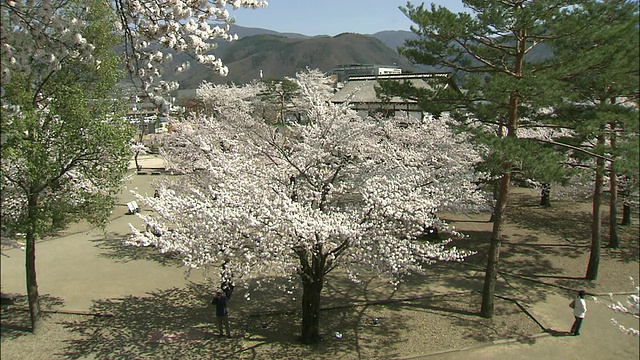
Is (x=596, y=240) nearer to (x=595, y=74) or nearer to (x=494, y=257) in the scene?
(x=494, y=257)

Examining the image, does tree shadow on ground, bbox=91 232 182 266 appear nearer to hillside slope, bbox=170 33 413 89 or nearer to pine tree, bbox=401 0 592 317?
pine tree, bbox=401 0 592 317

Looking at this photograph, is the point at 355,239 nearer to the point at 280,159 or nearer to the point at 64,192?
the point at 280,159

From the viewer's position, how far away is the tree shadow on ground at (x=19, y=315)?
7293 mm

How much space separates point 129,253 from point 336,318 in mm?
6924

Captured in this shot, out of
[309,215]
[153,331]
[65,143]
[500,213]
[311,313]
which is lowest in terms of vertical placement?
[153,331]

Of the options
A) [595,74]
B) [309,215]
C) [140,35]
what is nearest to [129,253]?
[309,215]

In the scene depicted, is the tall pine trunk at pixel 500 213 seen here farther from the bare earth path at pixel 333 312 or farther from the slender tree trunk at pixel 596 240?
the slender tree trunk at pixel 596 240

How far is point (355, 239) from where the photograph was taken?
21.6 ft

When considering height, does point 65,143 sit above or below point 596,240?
above

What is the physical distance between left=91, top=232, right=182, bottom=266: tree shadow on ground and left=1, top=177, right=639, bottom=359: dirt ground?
0.12 meters

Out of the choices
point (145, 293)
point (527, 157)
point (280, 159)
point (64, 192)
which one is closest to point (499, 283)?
point (527, 157)

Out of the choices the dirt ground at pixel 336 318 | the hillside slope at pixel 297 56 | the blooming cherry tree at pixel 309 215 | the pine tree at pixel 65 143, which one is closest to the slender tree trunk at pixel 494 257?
the dirt ground at pixel 336 318

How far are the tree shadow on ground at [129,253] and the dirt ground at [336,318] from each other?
0.12m

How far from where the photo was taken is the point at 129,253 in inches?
464
